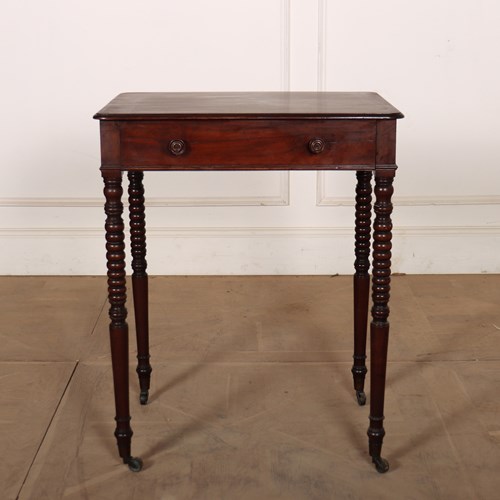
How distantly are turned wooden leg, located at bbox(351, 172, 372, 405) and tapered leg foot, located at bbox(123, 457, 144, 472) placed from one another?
2.54ft

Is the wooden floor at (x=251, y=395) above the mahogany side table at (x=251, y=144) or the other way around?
the other way around

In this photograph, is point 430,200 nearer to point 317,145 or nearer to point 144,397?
point 144,397

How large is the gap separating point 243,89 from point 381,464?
209 cm

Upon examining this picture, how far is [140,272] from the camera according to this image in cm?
283

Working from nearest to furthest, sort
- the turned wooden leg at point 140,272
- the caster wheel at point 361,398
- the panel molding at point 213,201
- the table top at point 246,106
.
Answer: the table top at point 246,106, the turned wooden leg at point 140,272, the caster wheel at point 361,398, the panel molding at point 213,201

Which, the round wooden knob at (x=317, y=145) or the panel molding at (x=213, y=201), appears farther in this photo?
the panel molding at (x=213, y=201)

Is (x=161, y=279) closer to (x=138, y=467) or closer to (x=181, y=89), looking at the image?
(x=181, y=89)

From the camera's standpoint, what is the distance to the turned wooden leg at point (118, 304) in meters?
2.29

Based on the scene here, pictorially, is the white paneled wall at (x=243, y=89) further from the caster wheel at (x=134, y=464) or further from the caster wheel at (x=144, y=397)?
the caster wheel at (x=134, y=464)

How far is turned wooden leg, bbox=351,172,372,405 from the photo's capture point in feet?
8.98

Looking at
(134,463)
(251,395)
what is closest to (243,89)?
(251,395)

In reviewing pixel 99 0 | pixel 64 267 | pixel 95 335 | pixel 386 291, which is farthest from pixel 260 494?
pixel 99 0

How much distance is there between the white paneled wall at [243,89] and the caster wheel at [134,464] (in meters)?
1.79

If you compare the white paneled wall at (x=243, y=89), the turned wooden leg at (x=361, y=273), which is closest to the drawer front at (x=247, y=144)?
the turned wooden leg at (x=361, y=273)
